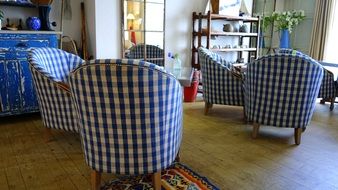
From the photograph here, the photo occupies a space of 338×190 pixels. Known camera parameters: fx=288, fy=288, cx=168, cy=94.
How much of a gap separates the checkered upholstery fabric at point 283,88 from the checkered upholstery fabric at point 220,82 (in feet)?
1.87

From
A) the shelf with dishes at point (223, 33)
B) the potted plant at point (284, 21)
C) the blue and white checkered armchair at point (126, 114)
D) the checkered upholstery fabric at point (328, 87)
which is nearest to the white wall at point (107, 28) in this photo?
the shelf with dishes at point (223, 33)

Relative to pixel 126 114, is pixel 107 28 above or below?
above

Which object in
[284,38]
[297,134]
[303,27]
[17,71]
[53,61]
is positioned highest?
[303,27]

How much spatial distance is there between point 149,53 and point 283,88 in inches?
93.5

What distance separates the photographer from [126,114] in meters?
1.53

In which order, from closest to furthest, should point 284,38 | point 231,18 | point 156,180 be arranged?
1. point 156,180
2. point 231,18
3. point 284,38

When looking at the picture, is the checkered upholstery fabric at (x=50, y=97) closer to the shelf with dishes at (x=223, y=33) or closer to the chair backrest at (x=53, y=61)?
the chair backrest at (x=53, y=61)

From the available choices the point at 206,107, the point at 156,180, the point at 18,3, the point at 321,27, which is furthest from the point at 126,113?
the point at 321,27

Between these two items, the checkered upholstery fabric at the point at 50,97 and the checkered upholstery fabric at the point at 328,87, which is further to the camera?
the checkered upholstery fabric at the point at 328,87

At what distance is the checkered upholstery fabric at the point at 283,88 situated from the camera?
8.08 feet

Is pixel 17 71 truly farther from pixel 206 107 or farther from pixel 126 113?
pixel 206 107

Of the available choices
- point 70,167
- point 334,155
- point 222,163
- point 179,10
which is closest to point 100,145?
point 70,167

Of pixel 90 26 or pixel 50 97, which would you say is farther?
pixel 90 26

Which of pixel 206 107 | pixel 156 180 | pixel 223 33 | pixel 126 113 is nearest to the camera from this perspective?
pixel 126 113
